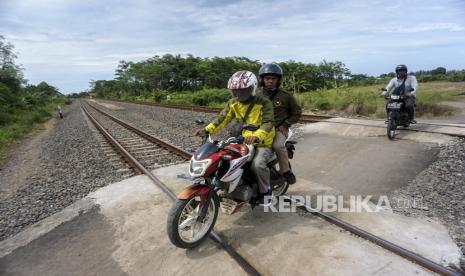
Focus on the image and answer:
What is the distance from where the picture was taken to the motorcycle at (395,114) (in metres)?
8.14

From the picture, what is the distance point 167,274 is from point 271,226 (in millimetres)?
1534

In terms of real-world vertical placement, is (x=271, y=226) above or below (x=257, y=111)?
below

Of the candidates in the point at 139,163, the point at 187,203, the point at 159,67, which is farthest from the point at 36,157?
the point at 159,67

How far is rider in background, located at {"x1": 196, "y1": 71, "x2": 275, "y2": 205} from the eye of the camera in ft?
12.8

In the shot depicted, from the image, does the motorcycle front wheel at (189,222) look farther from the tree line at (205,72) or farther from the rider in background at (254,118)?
the tree line at (205,72)

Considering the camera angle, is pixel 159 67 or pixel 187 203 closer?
pixel 187 203

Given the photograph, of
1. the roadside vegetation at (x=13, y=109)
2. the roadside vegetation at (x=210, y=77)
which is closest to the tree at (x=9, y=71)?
the roadside vegetation at (x=13, y=109)

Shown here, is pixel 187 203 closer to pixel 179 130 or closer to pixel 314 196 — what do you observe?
pixel 314 196

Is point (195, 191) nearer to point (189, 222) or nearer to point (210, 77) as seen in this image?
point (189, 222)

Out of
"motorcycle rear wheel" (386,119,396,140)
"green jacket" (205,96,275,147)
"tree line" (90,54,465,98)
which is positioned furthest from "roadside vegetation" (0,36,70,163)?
"tree line" (90,54,465,98)

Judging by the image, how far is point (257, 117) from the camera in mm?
4160

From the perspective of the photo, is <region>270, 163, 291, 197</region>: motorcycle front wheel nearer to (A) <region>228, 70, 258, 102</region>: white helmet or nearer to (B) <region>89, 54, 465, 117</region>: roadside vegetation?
(A) <region>228, 70, 258, 102</region>: white helmet

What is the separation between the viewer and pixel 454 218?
4.04m

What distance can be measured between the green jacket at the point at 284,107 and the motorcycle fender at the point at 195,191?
1.73 m
